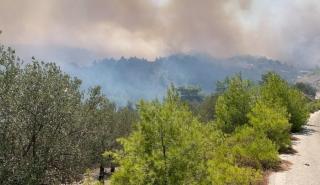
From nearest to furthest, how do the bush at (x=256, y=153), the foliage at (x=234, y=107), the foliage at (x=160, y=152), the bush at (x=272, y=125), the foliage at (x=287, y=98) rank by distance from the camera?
1. the foliage at (x=160, y=152)
2. the bush at (x=256, y=153)
3. the bush at (x=272, y=125)
4. the foliage at (x=234, y=107)
5. the foliage at (x=287, y=98)

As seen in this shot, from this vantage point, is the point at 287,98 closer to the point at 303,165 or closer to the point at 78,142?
the point at 303,165

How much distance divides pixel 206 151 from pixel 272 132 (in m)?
27.5

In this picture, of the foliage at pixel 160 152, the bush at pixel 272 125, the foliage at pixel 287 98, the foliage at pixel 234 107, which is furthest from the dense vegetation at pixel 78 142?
the foliage at pixel 287 98

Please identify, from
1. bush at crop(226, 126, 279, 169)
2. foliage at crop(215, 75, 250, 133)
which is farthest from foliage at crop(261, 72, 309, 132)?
bush at crop(226, 126, 279, 169)

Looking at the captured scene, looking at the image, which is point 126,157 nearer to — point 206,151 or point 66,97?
point 206,151

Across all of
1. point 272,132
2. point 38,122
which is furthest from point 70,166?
point 272,132

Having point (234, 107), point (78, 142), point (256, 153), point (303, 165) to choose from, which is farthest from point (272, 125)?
point (78, 142)

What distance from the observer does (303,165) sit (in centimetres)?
4275

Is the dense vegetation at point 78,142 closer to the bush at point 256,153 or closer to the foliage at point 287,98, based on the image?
the bush at point 256,153

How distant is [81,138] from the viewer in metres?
32.2

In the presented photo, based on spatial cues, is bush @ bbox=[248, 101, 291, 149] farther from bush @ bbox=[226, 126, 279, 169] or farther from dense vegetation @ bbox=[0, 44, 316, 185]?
dense vegetation @ bbox=[0, 44, 316, 185]

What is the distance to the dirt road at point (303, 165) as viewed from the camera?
36375 millimetres

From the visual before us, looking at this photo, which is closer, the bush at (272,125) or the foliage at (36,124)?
the foliage at (36,124)

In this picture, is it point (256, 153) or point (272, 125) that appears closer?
point (256, 153)
